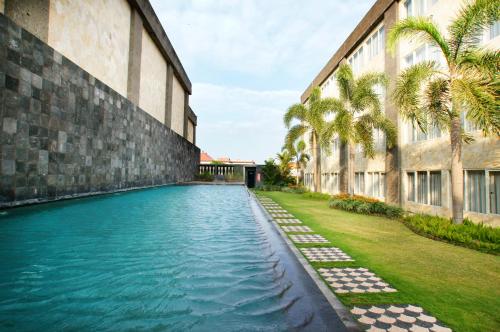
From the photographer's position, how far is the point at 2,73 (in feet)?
20.1

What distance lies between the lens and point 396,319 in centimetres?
278

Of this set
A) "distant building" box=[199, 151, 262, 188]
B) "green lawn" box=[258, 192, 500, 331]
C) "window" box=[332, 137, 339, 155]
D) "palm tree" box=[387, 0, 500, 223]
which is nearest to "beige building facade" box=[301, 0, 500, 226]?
"palm tree" box=[387, 0, 500, 223]

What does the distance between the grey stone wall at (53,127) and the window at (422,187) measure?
1331 centimetres

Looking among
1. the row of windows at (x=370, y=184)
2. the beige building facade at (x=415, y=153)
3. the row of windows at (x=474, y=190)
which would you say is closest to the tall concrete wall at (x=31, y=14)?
the beige building facade at (x=415, y=153)

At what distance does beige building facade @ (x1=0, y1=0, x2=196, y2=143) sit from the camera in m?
8.08

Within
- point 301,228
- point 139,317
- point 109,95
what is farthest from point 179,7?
point 139,317

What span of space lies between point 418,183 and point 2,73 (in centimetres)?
1425

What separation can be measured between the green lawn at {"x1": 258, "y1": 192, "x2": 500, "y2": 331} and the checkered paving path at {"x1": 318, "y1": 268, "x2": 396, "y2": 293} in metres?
0.14

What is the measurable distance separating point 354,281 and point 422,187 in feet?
31.8

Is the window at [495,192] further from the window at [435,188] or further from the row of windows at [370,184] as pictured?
the row of windows at [370,184]

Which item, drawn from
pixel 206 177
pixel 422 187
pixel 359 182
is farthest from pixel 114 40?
pixel 206 177

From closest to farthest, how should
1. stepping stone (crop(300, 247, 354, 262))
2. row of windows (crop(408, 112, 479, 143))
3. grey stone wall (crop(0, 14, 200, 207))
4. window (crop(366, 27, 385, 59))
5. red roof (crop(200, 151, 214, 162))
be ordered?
stepping stone (crop(300, 247, 354, 262))
grey stone wall (crop(0, 14, 200, 207))
row of windows (crop(408, 112, 479, 143))
window (crop(366, 27, 385, 59))
red roof (crop(200, 151, 214, 162))

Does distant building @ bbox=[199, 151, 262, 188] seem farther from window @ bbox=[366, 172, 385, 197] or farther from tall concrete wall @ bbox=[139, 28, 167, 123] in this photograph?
window @ bbox=[366, 172, 385, 197]

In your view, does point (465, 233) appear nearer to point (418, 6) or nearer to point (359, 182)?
point (418, 6)
